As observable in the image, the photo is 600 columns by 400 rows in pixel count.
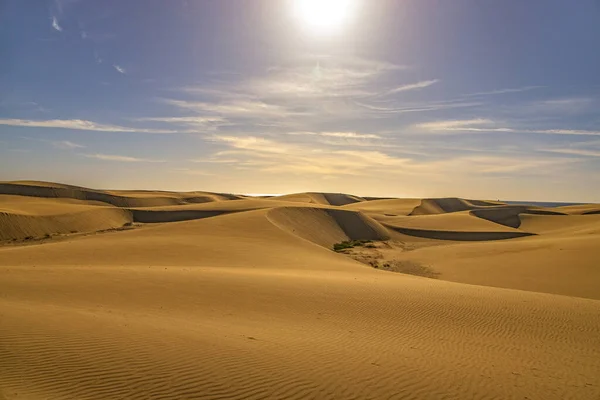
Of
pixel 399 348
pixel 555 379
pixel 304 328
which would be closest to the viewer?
pixel 555 379

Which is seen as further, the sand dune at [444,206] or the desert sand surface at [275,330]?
the sand dune at [444,206]

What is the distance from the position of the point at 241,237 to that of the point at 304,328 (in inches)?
793

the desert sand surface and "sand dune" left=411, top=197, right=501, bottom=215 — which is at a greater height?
"sand dune" left=411, top=197, right=501, bottom=215

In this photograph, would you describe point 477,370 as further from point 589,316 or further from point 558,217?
point 558,217

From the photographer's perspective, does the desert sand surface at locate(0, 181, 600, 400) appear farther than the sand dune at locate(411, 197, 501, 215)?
No

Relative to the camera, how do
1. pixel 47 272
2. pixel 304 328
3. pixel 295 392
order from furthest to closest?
pixel 47 272, pixel 304 328, pixel 295 392

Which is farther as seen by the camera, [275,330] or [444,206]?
[444,206]

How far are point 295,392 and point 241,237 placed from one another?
2391 cm

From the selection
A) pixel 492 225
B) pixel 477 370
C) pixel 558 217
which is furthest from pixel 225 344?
pixel 558 217

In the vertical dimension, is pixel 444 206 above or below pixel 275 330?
above

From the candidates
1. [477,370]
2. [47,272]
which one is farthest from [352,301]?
[47,272]

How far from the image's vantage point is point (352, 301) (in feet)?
41.7

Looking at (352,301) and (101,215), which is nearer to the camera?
(352,301)

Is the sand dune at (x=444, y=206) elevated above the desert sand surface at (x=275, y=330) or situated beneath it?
elevated above
